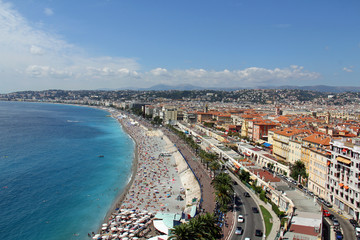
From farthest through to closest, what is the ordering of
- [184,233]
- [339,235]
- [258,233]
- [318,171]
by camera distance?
[318,171] < [258,233] < [339,235] < [184,233]

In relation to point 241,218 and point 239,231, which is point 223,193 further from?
point 239,231

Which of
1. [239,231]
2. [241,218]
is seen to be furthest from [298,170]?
[239,231]

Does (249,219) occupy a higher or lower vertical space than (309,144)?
lower

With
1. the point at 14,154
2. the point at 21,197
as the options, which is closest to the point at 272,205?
the point at 21,197

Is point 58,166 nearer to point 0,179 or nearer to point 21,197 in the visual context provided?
point 0,179

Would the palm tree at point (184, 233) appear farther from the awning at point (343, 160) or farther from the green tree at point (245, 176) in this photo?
the green tree at point (245, 176)

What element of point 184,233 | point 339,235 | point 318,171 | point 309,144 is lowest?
point 339,235

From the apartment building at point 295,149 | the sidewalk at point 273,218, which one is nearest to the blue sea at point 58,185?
the sidewalk at point 273,218
